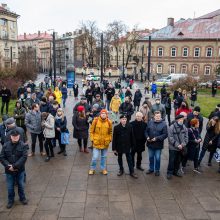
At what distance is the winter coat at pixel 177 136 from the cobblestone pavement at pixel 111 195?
3.29 ft

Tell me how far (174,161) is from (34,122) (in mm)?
4442

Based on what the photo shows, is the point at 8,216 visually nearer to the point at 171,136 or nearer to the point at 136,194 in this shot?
the point at 136,194

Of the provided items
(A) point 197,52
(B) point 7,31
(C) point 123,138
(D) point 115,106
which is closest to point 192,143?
(C) point 123,138

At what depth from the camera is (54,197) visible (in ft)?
20.3

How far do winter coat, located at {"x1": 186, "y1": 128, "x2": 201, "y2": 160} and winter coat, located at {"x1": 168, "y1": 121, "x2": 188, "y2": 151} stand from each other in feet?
1.77

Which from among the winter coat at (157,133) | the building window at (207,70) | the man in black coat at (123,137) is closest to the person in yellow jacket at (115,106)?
the winter coat at (157,133)

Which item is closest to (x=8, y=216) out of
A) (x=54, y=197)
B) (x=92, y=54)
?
(x=54, y=197)

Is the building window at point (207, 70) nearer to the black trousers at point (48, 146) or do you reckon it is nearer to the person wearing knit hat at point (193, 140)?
the person wearing knit hat at point (193, 140)

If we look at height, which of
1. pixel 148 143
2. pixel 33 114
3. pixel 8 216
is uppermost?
pixel 33 114

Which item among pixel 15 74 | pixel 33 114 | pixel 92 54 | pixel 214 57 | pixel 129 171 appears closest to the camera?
pixel 129 171

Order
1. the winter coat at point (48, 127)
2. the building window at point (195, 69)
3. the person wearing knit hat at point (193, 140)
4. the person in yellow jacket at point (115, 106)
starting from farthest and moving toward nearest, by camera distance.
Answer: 1. the building window at point (195, 69)
2. the person in yellow jacket at point (115, 106)
3. the winter coat at point (48, 127)
4. the person wearing knit hat at point (193, 140)

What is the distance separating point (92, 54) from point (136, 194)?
69.9m

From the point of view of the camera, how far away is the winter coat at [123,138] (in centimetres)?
700

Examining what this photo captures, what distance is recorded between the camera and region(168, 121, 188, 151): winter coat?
6.98 meters
